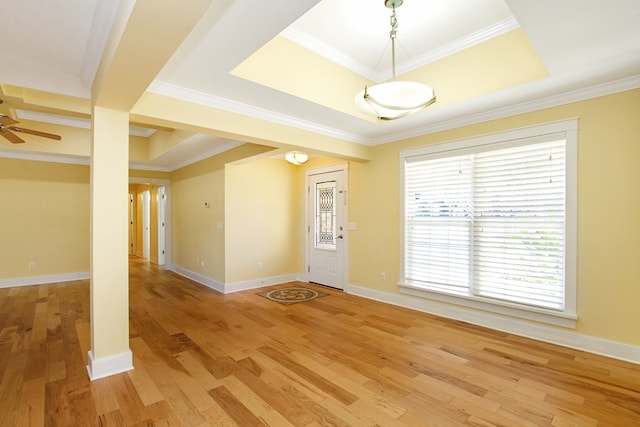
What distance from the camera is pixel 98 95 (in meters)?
2.27

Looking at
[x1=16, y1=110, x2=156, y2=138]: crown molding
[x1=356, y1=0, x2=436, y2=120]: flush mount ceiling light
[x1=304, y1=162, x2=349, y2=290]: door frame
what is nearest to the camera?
[x1=356, y1=0, x2=436, y2=120]: flush mount ceiling light

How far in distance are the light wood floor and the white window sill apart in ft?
0.84

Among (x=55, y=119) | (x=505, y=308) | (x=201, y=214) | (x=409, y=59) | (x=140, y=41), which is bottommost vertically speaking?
(x=505, y=308)

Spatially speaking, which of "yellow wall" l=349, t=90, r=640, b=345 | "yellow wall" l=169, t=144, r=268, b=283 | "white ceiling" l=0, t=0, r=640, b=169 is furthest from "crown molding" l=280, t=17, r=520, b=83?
"yellow wall" l=169, t=144, r=268, b=283

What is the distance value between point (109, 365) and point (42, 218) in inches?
209

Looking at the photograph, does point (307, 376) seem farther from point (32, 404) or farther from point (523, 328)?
→ point (523, 328)

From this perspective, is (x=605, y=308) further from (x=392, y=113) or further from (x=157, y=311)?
(x=157, y=311)

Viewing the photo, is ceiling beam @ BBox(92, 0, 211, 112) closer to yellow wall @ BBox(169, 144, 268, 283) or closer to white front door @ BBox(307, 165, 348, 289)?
→ yellow wall @ BBox(169, 144, 268, 283)

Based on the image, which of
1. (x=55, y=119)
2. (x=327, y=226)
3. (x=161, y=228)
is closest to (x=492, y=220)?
(x=327, y=226)

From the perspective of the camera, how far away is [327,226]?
5.70 meters

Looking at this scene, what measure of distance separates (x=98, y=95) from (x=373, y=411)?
311 cm

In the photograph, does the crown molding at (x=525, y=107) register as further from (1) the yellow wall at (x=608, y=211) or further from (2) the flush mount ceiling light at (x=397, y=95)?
(2) the flush mount ceiling light at (x=397, y=95)

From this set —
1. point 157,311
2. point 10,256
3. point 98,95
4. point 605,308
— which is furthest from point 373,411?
point 10,256

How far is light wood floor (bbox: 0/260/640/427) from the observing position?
201 cm
